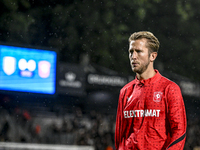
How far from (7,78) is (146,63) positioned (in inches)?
421

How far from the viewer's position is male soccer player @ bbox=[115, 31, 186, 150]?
11.9 ft

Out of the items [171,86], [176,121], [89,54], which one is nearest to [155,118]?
[176,121]

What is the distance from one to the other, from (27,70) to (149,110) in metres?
11.2

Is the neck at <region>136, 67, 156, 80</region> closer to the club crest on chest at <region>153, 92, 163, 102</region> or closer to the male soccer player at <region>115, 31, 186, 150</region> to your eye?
the male soccer player at <region>115, 31, 186, 150</region>

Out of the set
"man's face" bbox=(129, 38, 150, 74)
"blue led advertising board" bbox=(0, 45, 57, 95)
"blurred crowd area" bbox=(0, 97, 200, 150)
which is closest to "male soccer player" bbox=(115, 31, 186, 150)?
"man's face" bbox=(129, 38, 150, 74)

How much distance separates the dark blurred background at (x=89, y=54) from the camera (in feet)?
46.9

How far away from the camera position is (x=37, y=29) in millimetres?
16531

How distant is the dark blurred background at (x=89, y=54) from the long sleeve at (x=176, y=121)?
9.46 meters

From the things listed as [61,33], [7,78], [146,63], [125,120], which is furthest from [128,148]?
[61,33]

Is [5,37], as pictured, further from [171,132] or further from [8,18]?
[171,132]

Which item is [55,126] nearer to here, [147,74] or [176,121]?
[147,74]

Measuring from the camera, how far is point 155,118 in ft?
12.1

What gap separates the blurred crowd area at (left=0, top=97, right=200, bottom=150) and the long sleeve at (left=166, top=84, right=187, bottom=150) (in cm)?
937

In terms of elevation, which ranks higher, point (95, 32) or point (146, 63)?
point (95, 32)
